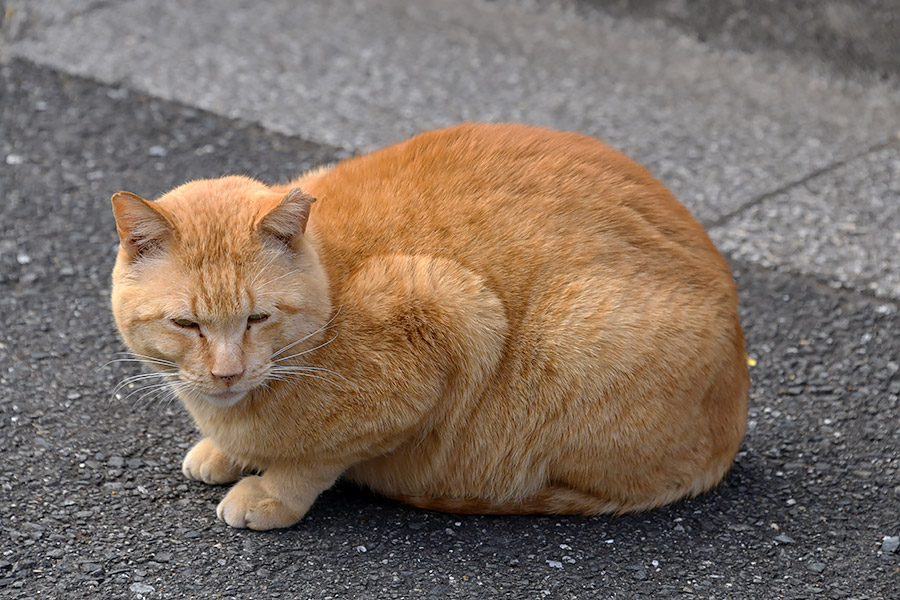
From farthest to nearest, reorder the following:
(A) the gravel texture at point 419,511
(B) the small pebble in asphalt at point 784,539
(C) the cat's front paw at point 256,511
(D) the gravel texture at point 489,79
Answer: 1. (D) the gravel texture at point 489,79
2. (B) the small pebble in asphalt at point 784,539
3. (C) the cat's front paw at point 256,511
4. (A) the gravel texture at point 419,511

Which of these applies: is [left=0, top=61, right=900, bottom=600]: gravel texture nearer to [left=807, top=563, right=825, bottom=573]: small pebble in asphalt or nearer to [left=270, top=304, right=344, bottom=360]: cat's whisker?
[left=807, top=563, right=825, bottom=573]: small pebble in asphalt

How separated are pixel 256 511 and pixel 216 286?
0.68m

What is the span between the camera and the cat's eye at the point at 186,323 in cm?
→ 238

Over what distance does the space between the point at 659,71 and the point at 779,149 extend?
3.28 ft

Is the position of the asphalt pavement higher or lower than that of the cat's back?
lower

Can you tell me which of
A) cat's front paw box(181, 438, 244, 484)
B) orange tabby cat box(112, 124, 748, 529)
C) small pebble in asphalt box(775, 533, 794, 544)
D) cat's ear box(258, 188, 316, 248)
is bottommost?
small pebble in asphalt box(775, 533, 794, 544)

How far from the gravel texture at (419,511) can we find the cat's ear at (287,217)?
0.84 meters

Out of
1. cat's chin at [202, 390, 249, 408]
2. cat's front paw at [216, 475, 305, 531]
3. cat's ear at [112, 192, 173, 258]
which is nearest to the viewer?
cat's ear at [112, 192, 173, 258]

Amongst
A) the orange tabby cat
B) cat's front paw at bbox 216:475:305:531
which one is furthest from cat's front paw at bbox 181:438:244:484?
cat's front paw at bbox 216:475:305:531

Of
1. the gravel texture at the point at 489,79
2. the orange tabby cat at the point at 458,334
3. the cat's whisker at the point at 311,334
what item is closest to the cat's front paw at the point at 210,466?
the orange tabby cat at the point at 458,334

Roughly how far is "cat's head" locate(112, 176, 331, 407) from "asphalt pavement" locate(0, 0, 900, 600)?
1.84ft

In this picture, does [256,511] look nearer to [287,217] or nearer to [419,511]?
[419,511]

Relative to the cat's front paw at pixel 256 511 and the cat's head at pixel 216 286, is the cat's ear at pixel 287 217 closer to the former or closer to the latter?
the cat's head at pixel 216 286

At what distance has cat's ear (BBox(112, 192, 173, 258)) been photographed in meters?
2.30
